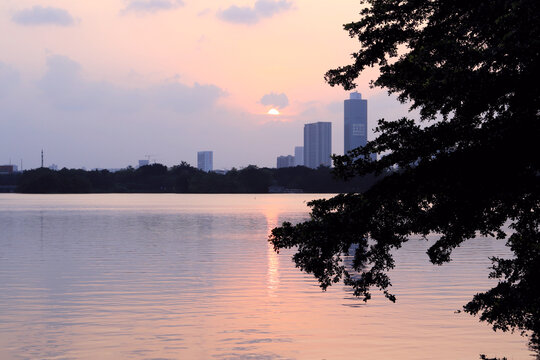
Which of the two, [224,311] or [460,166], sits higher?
[460,166]

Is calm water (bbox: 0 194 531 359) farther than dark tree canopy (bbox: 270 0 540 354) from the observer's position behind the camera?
Yes

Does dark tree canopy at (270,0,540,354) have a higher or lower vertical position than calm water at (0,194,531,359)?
higher

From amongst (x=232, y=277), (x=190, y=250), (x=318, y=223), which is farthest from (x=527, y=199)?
(x=190, y=250)

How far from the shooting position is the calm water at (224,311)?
21.4 metres

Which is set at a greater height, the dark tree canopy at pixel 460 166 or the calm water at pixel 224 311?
the dark tree canopy at pixel 460 166

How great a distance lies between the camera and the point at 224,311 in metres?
27.6

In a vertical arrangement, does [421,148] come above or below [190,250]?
above

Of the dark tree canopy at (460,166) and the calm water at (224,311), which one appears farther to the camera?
the calm water at (224,311)

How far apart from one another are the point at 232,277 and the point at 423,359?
18.8 metres

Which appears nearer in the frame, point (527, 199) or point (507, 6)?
point (507, 6)

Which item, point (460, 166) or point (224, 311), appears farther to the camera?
point (224, 311)

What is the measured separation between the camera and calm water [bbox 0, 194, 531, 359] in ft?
70.3

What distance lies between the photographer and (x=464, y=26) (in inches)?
579

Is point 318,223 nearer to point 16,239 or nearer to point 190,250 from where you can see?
point 190,250
